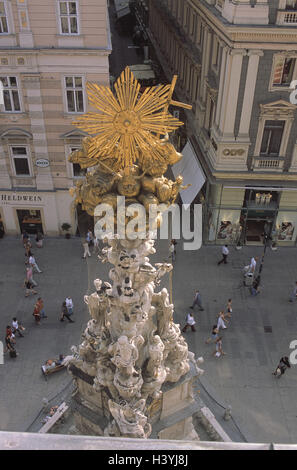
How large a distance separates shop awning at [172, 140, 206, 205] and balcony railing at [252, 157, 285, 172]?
376 centimetres

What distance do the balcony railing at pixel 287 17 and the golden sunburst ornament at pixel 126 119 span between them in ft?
66.6

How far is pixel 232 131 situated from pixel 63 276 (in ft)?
46.2

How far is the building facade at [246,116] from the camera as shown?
2514 cm

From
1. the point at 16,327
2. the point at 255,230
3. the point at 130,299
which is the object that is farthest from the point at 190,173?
the point at 130,299

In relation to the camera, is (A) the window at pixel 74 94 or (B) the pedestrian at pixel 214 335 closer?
(B) the pedestrian at pixel 214 335

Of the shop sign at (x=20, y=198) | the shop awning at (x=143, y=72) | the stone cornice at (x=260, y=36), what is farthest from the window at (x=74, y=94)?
the shop awning at (x=143, y=72)

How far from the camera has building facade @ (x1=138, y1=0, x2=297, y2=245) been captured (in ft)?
82.5

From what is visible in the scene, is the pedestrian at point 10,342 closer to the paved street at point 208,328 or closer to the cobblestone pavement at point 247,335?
the paved street at point 208,328

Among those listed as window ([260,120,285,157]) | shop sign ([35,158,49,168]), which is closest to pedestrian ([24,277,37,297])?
shop sign ([35,158,49,168])

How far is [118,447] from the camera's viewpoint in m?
6.22

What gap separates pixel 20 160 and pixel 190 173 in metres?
12.2

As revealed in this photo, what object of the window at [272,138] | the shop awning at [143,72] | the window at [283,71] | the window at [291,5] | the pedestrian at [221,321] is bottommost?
the pedestrian at [221,321]

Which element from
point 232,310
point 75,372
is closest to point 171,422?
point 75,372

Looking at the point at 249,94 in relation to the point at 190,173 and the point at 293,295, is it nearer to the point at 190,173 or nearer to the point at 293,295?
the point at 190,173
